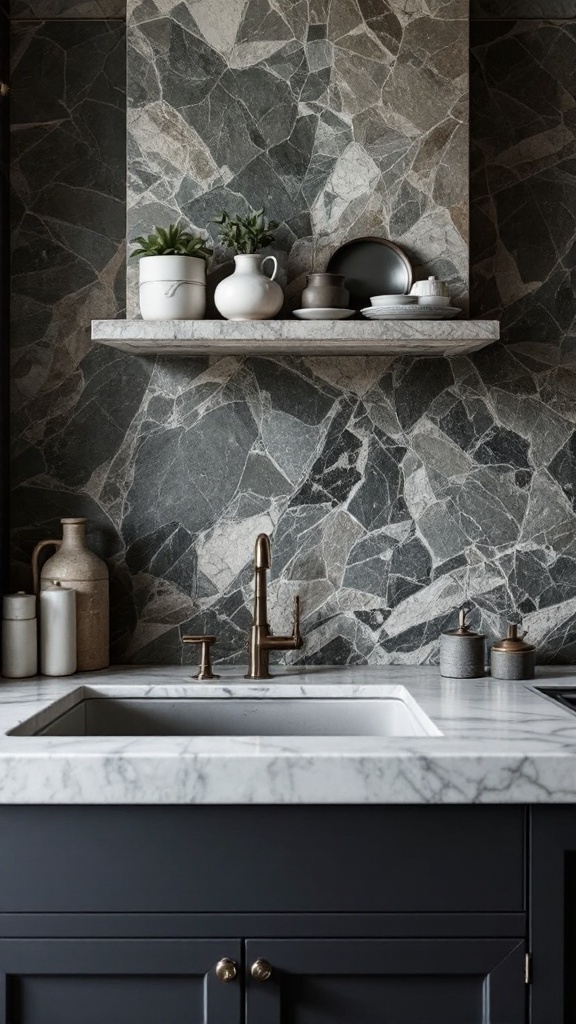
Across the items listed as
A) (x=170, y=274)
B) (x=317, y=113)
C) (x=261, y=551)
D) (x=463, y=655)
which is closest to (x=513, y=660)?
(x=463, y=655)

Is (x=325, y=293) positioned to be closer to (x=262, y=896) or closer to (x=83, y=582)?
(x=83, y=582)

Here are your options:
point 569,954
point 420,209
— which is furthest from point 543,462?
point 569,954

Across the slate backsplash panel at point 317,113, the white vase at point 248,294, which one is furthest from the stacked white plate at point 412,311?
the white vase at point 248,294

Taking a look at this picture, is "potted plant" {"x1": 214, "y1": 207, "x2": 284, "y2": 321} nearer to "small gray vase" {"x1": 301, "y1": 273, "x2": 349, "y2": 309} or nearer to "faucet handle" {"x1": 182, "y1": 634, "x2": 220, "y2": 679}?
"small gray vase" {"x1": 301, "y1": 273, "x2": 349, "y2": 309}

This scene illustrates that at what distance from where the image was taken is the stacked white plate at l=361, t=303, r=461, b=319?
6.74 feet

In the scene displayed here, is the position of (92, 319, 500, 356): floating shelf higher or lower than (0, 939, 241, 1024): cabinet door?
higher

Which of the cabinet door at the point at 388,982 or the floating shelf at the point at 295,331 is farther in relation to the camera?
the floating shelf at the point at 295,331

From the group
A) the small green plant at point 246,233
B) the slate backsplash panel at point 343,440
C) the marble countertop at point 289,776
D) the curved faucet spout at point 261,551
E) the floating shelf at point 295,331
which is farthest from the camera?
the slate backsplash panel at point 343,440

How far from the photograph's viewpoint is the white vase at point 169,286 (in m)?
2.09

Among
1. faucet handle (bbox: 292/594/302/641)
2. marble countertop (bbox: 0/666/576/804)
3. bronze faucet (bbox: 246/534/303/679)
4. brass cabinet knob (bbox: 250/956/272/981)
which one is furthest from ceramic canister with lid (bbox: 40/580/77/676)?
brass cabinet knob (bbox: 250/956/272/981)

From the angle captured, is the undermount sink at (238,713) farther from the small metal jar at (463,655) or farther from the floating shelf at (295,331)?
the floating shelf at (295,331)

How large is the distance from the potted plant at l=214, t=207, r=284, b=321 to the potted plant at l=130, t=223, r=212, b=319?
6cm

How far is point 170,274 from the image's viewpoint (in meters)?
2.09

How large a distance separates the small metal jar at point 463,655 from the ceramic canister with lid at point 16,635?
94cm
